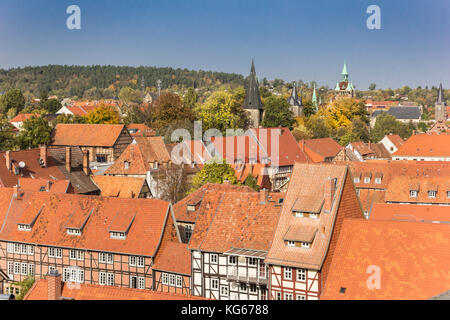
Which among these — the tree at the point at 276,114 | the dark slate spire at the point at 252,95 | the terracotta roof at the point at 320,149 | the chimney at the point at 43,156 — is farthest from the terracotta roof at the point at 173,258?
the dark slate spire at the point at 252,95

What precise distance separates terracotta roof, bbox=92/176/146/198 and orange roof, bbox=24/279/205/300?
2294cm

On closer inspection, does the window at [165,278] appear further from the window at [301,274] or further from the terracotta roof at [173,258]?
the window at [301,274]

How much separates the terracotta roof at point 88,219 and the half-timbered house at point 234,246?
9.16 feet

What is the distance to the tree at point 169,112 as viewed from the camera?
8194 cm

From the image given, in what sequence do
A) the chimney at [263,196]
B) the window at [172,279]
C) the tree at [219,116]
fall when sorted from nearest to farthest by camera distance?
the window at [172,279], the chimney at [263,196], the tree at [219,116]

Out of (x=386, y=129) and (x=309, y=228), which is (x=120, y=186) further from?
(x=386, y=129)

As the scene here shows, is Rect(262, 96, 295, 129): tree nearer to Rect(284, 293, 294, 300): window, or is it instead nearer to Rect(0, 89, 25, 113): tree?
Rect(0, 89, 25, 113): tree

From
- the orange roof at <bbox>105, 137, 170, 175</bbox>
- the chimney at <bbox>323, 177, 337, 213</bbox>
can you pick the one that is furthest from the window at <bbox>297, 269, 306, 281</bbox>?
the orange roof at <bbox>105, 137, 170, 175</bbox>

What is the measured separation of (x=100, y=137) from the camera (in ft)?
227

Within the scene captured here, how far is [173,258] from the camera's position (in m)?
29.3

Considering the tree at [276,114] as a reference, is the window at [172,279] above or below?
below

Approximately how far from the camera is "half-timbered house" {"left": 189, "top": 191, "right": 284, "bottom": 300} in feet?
88.2

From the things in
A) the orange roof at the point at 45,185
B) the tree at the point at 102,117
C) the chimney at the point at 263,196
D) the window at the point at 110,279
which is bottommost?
the window at the point at 110,279
